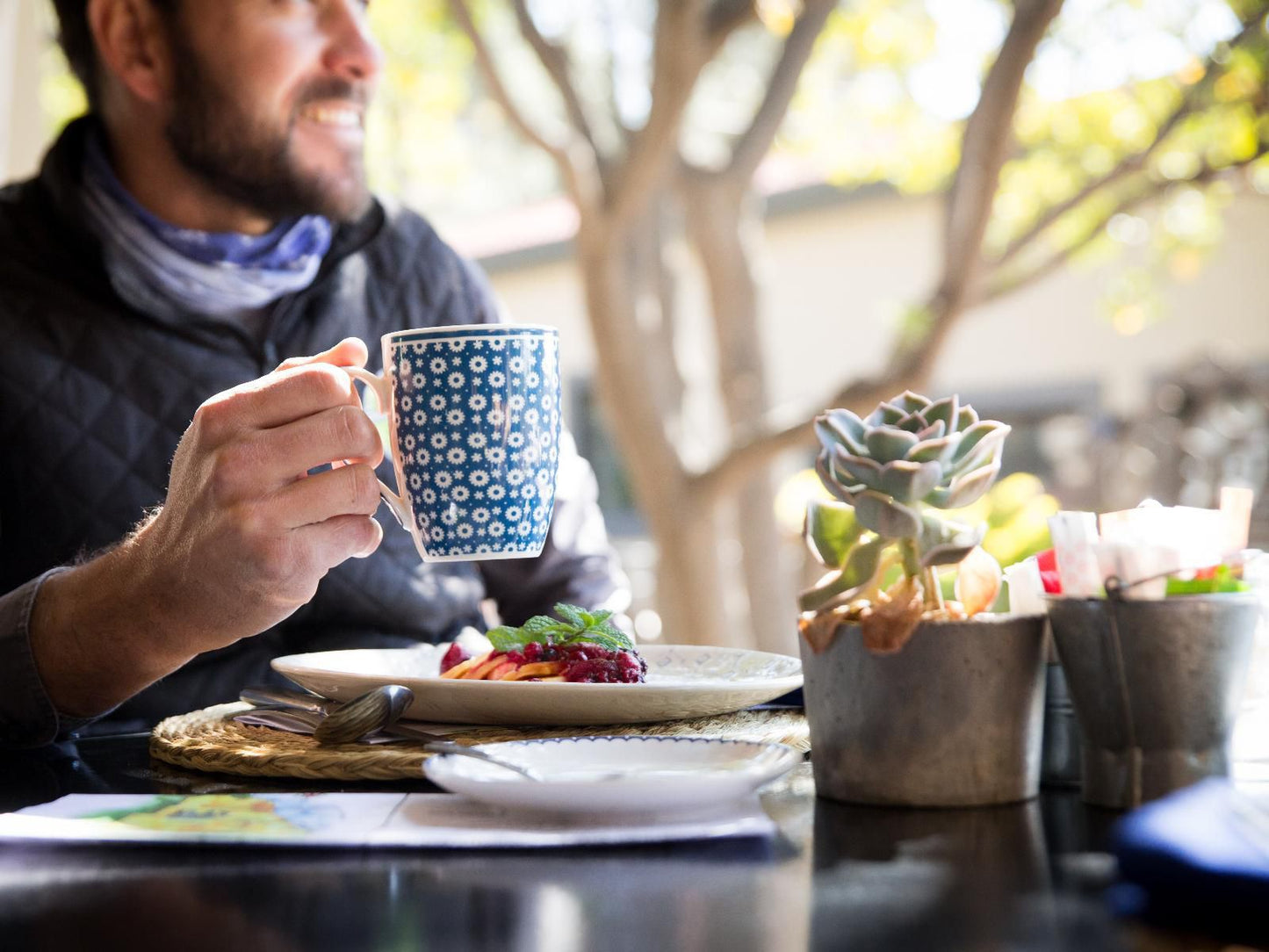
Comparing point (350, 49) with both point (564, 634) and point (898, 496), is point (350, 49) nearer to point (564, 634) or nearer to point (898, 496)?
point (564, 634)

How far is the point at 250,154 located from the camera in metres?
2.01

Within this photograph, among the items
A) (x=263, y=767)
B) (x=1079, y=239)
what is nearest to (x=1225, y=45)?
(x=1079, y=239)

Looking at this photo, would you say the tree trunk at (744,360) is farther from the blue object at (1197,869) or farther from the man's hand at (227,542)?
the blue object at (1197,869)

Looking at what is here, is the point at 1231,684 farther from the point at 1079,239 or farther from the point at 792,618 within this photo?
the point at 792,618

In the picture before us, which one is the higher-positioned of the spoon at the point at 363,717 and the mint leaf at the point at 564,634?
the mint leaf at the point at 564,634

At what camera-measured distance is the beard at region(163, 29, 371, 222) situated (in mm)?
2006

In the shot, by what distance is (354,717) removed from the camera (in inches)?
41.2

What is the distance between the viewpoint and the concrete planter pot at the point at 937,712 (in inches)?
33.7

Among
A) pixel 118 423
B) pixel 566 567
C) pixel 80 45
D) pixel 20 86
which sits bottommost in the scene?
pixel 566 567

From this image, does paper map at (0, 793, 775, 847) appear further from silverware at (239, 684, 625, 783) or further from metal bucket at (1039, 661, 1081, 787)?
metal bucket at (1039, 661, 1081, 787)

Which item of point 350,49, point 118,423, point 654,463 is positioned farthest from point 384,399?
point 654,463

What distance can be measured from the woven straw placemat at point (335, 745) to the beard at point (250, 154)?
98 centimetres

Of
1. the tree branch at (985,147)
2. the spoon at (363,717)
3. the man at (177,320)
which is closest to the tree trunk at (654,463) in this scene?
the tree branch at (985,147)

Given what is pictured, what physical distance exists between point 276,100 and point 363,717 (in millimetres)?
1285
